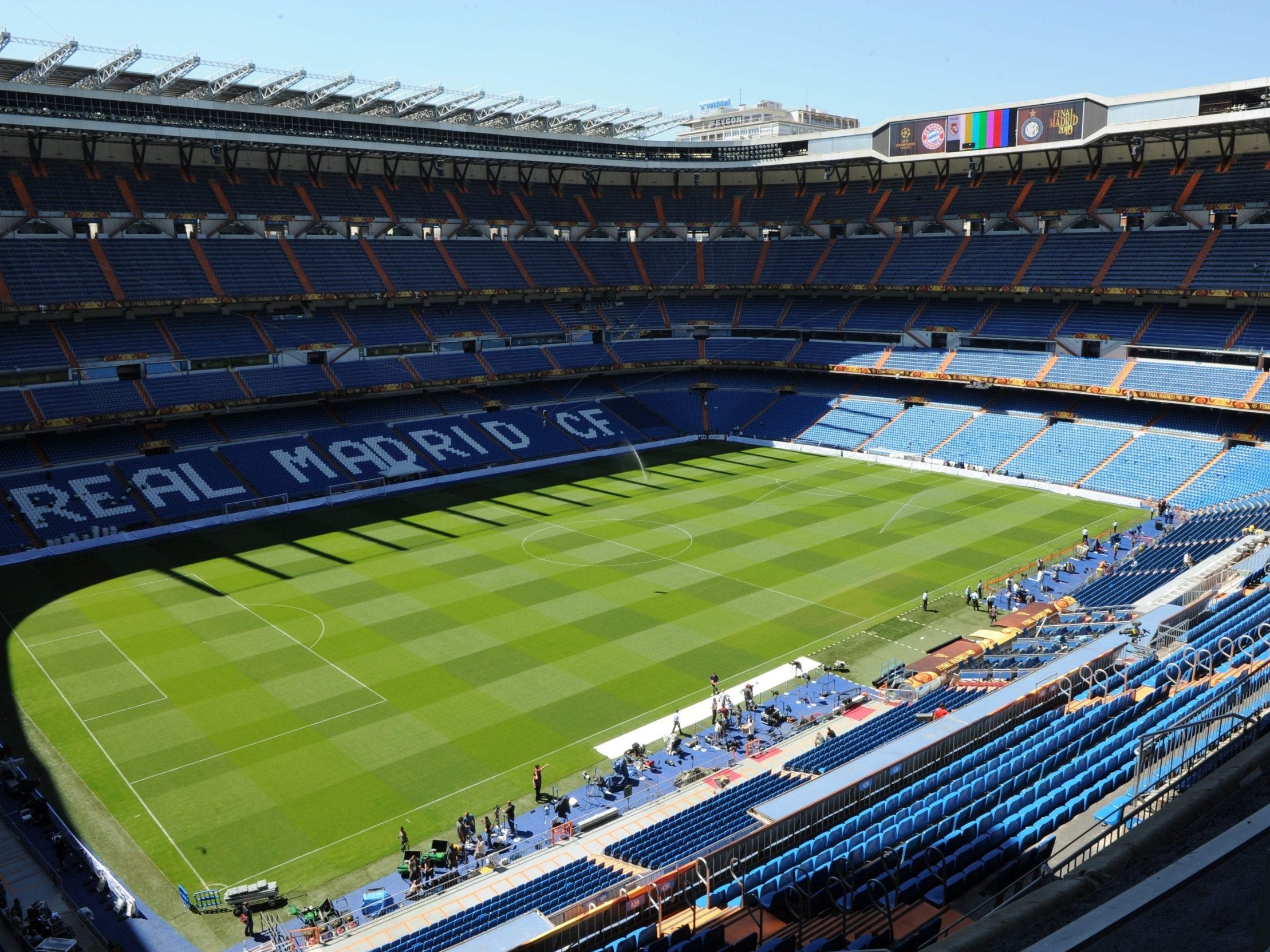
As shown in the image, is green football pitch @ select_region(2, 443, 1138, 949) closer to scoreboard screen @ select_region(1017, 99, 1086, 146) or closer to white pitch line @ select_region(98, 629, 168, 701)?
white pitch line @ select_region(98, 629, 168, 701)

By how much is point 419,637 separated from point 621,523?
1652 centimetres

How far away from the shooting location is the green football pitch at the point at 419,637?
24828mm

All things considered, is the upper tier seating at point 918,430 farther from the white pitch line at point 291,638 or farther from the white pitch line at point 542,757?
the white pitch line at point 291,638

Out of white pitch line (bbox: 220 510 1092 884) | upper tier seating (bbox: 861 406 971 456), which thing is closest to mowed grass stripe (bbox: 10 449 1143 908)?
white pitch line (bbox: 220 510 1092 884)

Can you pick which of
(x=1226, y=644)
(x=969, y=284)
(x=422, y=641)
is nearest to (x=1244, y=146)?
(x=969, y=284)

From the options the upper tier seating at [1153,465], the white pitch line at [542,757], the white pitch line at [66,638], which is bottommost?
the white pitch line at [542,757]

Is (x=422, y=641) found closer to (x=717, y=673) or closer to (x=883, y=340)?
(x=717, y=673)

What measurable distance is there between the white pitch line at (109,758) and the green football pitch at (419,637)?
96 millimetres

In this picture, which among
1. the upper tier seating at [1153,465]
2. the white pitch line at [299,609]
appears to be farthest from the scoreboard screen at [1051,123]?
the white pitch line at [299,609]

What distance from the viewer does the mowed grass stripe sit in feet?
82.8

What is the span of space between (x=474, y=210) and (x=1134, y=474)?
4954cm

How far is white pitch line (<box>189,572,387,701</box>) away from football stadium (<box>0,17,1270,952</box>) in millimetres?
234

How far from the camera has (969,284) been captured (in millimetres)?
66062

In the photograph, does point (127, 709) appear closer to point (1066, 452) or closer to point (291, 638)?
point (291, 638)
